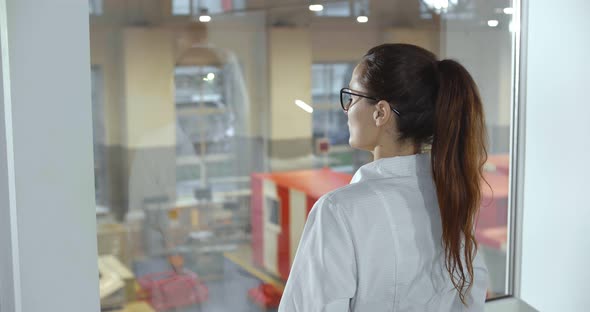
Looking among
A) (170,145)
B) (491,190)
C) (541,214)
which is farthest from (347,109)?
(541,214)

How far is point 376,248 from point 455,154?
0.23 metres

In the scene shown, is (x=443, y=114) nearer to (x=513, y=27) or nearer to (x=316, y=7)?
(x=316, y=7)

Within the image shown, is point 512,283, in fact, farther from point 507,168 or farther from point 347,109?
point 347,109

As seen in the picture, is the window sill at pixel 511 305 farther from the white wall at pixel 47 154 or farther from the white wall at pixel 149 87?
the white wall at pixel 47 154

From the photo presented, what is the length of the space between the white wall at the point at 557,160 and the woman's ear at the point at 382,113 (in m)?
1.00

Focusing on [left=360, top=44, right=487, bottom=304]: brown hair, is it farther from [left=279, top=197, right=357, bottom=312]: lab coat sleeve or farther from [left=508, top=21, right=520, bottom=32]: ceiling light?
[left=508, top=21, right=520, bottom=32]: ceiling light

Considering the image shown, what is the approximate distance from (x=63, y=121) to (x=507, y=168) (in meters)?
1.41

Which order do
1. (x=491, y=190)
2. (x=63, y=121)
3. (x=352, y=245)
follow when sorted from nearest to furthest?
(x=352, y=245)
(x=63, y=121)
(x=491, y=190)

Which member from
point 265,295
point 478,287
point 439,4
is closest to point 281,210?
point 265,295

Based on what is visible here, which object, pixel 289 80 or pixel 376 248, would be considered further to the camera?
pixel 289 80

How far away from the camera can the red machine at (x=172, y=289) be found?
65.3 inches

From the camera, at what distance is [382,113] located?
1295mm

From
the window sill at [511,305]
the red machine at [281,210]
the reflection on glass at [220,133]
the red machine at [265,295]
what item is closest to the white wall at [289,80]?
the reflection on glass at [220,133]

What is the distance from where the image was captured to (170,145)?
1.64 meters
